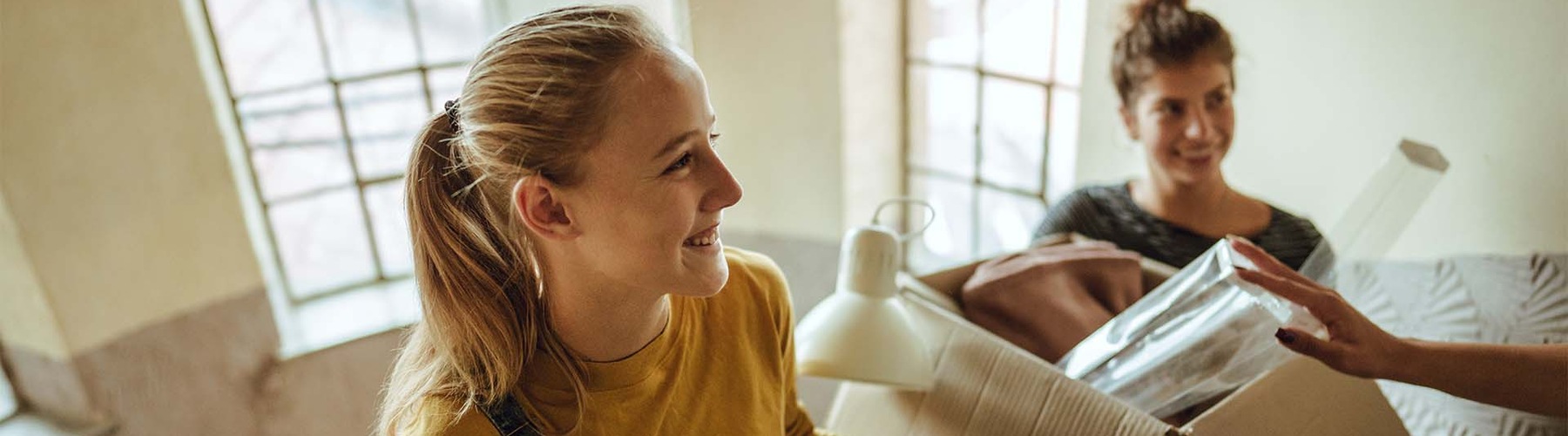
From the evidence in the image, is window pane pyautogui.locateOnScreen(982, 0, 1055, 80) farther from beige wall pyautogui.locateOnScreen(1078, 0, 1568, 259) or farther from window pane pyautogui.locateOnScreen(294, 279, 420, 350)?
window pane pyautogui.locateOnScreen(294, 279, 420, 350)

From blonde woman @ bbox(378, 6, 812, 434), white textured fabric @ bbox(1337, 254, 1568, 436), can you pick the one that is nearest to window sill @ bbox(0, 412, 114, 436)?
blonde woman @ bbox(378, 6, 812, 434)

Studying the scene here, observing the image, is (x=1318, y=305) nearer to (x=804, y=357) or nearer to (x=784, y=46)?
(x=804, y=357)

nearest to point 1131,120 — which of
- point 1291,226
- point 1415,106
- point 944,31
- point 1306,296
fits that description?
point 1291,226

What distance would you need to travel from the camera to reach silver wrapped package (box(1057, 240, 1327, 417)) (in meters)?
1.44

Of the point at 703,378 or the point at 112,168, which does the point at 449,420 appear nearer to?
the point at 703,378

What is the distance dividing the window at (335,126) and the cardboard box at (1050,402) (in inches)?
58.5

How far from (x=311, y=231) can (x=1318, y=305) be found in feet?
7.85

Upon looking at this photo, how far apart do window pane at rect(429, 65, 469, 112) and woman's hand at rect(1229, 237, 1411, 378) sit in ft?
6.89

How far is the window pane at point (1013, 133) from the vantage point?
287 cm

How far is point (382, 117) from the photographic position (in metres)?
2.82

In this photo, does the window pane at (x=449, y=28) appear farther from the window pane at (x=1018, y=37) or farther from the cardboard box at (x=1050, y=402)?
the cardboard box at (x=1050, y=402)

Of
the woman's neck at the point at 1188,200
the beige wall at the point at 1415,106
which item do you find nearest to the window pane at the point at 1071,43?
the beige wall at the point at 1415,106

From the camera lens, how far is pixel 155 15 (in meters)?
2.33

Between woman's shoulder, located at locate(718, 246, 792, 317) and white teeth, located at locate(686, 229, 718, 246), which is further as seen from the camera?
woman's shoulder, located at locate(718, 246, 792, 317)
